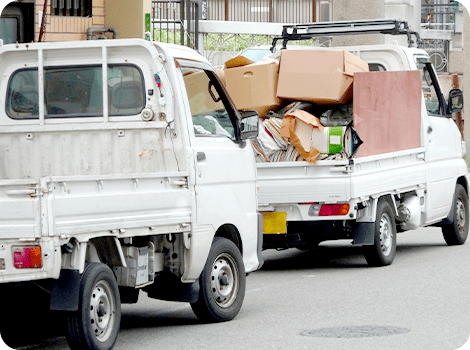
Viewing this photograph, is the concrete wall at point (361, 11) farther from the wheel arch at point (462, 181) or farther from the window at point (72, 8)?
the wheel arch at point (462, 181)

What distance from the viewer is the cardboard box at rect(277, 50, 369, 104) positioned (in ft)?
37.5

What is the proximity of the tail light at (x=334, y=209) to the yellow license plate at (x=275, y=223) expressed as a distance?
Answer: 41cm

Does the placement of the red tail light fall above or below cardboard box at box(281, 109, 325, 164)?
below

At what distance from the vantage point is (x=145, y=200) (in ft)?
24.0

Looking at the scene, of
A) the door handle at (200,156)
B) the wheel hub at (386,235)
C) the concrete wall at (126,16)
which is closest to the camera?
the door handle at (200,156)

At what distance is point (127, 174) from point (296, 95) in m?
4.73

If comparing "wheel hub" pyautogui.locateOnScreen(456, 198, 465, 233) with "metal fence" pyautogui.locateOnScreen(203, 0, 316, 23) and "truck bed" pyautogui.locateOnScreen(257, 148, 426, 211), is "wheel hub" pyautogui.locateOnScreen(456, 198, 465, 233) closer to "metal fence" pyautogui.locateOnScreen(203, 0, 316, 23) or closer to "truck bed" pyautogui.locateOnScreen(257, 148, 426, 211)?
"truck bed" pyautogui.locateOnScreen(257, 148, 426, 211)

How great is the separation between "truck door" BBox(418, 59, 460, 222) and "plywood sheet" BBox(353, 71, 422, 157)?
471 millimetres

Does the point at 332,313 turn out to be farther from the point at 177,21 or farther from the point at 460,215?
the point at 177,21

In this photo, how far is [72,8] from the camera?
15852mm

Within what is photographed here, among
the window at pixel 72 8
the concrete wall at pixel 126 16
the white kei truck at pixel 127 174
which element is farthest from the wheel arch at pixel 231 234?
the concrete wall at pixel 126 16

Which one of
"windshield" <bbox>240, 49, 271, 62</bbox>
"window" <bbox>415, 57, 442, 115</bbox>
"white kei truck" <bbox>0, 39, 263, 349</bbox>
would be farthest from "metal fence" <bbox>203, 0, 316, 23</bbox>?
"white kei truck" <bbox>0, 39, 263, 349</bbox>

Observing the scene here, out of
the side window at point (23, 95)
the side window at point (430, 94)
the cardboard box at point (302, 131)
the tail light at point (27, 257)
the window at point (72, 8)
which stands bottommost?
the tail light at point (27, 257)

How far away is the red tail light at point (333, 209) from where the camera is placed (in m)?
11.1
